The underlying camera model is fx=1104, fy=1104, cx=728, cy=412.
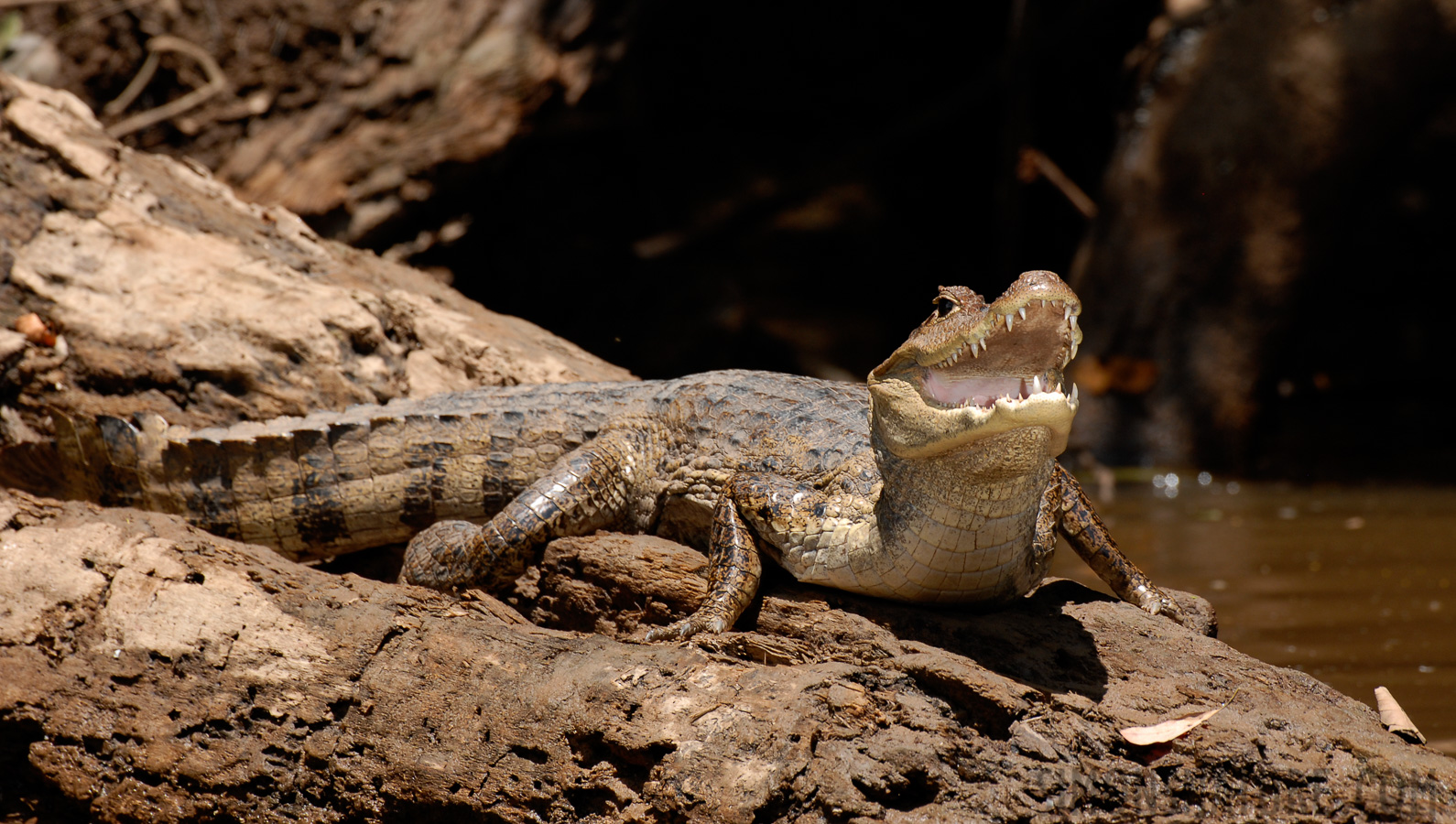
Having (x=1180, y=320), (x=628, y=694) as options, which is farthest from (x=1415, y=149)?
(x=628, y=694)

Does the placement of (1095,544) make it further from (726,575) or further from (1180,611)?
(726,575)

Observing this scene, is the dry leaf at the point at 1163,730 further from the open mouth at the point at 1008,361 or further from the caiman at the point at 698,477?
the open mouth at the point at 1008,361

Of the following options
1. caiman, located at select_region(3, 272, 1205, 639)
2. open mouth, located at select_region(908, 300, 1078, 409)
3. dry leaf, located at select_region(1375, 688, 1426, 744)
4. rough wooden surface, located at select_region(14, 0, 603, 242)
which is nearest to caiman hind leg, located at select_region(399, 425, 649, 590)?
caiman, located at select_region(3, 272, 1205, 639)

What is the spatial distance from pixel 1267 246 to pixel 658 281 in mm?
4746

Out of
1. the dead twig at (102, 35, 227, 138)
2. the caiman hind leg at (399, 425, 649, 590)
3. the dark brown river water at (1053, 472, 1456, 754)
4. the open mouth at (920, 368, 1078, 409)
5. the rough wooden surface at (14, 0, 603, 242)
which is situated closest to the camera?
the open mouth at (920, 368, 1078, 409)

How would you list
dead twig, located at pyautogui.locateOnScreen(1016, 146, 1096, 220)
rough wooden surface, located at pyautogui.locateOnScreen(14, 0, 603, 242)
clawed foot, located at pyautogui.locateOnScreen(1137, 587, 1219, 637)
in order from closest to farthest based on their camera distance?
clawed foot, located at pyautogui.locateOnScreen(1137, 587, 1219, 637)
rough wooden surface, located at pyautogui.locateOnScreen(14, 0, 603, 242)
dead twig, located at pyautogui.locateOnScreen(1016, 146, 1096, 220)

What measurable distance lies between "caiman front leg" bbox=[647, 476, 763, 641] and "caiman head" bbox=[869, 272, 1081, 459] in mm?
563

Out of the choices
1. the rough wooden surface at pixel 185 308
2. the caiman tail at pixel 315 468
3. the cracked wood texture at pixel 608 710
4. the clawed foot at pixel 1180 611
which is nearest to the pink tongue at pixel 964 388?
the cracked wood texture at pixel 608 710

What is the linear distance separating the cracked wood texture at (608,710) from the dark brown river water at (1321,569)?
1.37 m

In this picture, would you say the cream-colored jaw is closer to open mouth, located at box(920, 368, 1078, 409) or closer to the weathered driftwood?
open mouth, located at box(920, 368, 1078, 409)

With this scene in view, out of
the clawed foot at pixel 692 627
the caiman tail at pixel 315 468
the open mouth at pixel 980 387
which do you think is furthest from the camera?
the caiman tail at pixel 315 468

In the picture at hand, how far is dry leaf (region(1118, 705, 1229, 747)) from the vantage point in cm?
254

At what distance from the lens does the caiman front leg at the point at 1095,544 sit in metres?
3.40

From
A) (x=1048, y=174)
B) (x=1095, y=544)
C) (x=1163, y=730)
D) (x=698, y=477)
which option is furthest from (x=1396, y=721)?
(x=1048, y=174)
